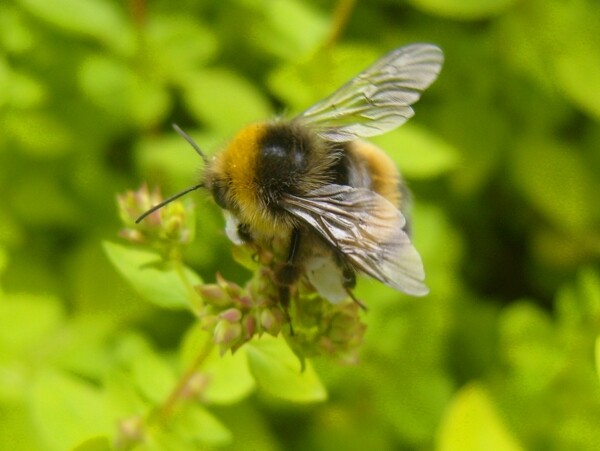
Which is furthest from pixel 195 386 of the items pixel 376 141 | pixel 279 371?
pixel 376 141

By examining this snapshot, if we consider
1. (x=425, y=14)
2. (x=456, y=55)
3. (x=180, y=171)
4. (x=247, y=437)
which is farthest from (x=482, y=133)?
(x=247, y=437)

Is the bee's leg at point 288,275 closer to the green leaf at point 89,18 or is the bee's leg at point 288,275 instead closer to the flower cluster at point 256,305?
the flower cluster at point 256,305

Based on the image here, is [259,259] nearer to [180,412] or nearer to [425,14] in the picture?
[180,412]

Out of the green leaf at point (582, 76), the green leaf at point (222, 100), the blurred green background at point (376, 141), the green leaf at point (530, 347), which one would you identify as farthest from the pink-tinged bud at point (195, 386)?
the green leaf at point (582, 76)

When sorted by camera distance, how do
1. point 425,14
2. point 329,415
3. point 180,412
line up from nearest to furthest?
1. point 180,412
2. point 329,415
3. point 425,14

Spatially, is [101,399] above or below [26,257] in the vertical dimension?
above

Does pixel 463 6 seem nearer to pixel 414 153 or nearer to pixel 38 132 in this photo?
pixel 414 153
